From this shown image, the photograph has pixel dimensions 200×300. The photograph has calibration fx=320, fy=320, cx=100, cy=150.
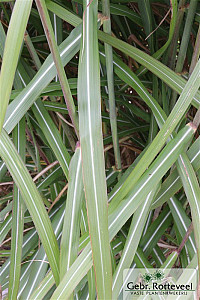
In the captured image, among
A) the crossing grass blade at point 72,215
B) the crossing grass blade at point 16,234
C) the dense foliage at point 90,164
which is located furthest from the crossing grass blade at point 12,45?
the crossing grass blade at point 16,234

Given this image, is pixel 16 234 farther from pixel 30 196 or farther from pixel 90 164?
pixel 90 164

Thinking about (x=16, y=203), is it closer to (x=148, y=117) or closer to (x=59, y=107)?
(x=59, y=107)

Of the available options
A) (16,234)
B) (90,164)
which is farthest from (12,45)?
(16,234)

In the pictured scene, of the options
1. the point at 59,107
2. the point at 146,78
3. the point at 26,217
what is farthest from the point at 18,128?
the point at 146,78

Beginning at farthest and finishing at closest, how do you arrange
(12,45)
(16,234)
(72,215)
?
1. (16,234)
2. (72,215)
3. (12,45)

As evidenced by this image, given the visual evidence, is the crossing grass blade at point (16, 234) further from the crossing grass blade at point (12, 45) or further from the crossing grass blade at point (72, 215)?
the crossing grass blade at point (12, 45)

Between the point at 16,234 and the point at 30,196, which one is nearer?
the point at 30,196

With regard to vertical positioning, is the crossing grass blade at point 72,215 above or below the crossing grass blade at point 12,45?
below

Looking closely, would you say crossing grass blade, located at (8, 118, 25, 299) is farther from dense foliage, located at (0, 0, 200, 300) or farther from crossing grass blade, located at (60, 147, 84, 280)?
crossing grass blade, located at (60, 147, 84, 280)

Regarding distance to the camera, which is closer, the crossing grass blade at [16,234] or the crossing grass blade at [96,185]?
the crossing grass blade at [96,185]

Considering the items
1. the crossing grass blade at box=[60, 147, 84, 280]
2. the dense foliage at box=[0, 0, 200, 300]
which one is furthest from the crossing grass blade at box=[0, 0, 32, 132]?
the crossing grass blade at box=[60, 147, 84, 280]

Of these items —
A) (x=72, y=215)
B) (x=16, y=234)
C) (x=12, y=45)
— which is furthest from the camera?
(x=16, y=234)
